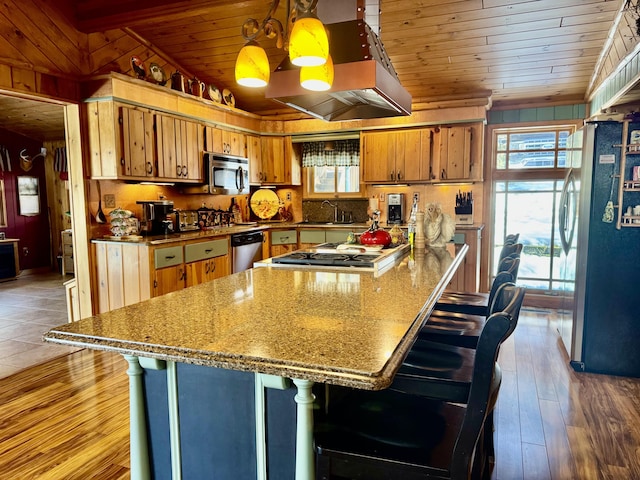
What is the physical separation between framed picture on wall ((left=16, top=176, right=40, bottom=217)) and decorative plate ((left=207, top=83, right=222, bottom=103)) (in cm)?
461

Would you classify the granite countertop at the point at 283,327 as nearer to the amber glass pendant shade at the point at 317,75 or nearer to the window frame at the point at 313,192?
the amber glass pendant shade at the point at 317,75

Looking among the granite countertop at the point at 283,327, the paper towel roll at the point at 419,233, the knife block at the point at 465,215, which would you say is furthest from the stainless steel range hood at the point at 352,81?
the knife block at the point at 465,215

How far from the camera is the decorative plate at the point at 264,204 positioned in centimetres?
607

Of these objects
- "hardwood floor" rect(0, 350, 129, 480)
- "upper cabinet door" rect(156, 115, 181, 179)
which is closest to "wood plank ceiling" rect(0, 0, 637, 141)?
"upper cabinet door" rect(156, 115, 181, 179)

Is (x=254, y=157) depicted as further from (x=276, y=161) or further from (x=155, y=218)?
(x=155, y=218)

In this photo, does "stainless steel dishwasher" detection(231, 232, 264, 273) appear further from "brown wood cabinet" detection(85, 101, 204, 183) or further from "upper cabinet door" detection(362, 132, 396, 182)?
"upper cabinet door" detection(362, 132, 396, 182)

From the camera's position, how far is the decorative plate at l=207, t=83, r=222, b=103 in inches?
197

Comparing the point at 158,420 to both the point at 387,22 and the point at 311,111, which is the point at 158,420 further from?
the point at 387,22

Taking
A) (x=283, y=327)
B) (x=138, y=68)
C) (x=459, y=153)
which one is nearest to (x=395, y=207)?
(x=459, y=153)

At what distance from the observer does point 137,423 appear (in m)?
1.46

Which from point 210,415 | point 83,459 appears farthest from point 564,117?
point 83,459

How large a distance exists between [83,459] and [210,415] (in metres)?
1.29

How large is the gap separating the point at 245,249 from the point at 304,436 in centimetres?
393

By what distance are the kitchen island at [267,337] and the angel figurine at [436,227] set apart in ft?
4.51
